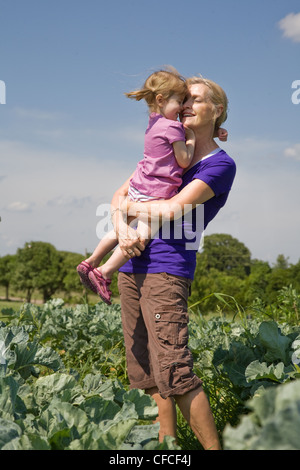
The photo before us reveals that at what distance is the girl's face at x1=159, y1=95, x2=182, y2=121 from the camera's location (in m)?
2.63

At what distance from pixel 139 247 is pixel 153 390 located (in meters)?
0.83

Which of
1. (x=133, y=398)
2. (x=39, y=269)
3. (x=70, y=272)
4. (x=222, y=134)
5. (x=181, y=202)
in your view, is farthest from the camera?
(x=39, y=269)

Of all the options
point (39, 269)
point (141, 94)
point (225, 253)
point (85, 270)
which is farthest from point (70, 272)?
point (141, 94)

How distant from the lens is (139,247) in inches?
98.7

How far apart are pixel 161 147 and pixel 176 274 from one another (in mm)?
659

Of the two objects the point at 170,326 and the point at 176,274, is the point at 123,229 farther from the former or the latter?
the point at 170,326

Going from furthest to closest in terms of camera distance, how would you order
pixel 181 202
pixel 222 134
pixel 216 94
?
pixel 222 134 → pixel 216 94 → pixel 181 202

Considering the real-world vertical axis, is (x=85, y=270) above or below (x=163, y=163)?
below

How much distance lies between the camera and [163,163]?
256cm

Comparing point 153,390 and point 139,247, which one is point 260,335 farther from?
point 139,247

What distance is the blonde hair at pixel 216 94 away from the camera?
261 cm

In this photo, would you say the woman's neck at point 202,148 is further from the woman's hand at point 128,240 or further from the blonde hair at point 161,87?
the woman's hand at point 128,240

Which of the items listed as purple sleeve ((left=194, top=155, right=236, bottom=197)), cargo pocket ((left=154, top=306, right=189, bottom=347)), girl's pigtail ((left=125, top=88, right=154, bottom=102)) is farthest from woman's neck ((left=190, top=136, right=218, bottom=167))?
cargo pocket ((left=154, top=306, right=189, bottom=347))
